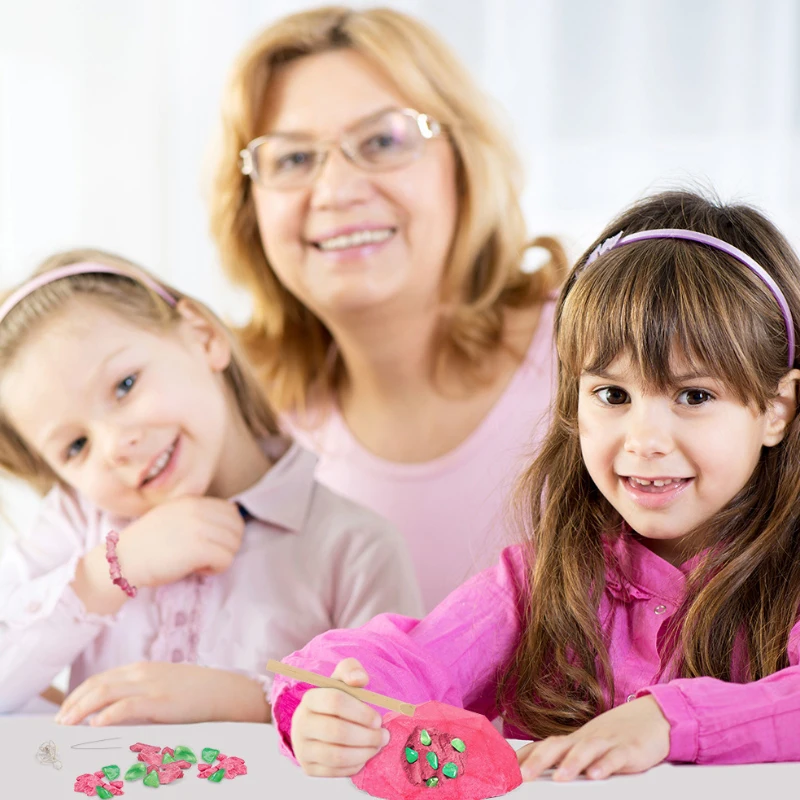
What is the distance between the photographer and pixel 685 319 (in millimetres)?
1005

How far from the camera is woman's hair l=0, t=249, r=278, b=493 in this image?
1.42 meters

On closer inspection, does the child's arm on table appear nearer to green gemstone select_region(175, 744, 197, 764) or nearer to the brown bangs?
green gemstone select_region(175, 744, 197, 764)

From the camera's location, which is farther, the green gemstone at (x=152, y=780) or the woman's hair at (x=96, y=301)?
the woman's hair at (x=96, y=301)

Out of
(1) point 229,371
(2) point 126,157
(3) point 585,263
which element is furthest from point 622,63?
(3) point 585,263

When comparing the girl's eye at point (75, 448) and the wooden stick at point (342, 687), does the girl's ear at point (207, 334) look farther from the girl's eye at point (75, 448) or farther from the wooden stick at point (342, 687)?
the wooden stick at point (342, 687)

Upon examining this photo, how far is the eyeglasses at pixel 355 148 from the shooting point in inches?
67.3

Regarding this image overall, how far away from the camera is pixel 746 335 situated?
3.33ft

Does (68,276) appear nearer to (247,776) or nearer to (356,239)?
(356,239)

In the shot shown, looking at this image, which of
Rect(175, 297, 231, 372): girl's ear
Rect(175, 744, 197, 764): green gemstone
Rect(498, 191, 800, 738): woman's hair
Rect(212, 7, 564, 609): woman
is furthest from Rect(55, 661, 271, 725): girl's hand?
Rect(212, 7, 564, 609): woman

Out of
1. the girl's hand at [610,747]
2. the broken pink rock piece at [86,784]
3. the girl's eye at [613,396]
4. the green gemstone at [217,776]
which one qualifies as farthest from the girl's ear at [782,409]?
the broken pink rock piece at [86,784]

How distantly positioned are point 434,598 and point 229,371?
502mm

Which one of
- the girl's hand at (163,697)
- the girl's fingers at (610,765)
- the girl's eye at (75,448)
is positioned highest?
the girl's eye at (75,448)

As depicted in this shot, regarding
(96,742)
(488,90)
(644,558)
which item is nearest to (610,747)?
(644,558)

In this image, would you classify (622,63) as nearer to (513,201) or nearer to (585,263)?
(513,201)
